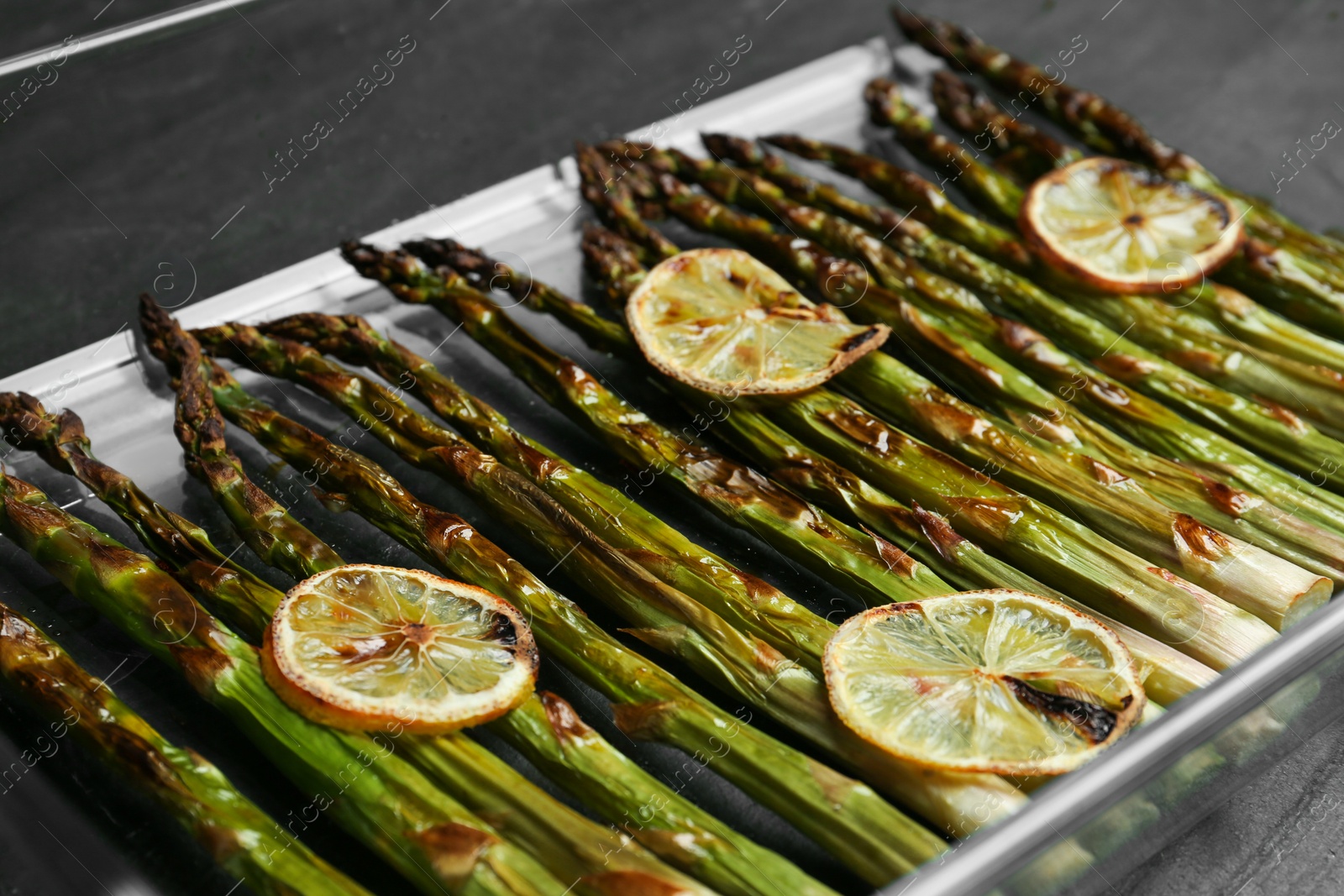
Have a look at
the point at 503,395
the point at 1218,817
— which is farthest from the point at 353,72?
the point at 1218,817

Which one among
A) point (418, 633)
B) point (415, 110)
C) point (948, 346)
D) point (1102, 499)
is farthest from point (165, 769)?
point (415, 110)

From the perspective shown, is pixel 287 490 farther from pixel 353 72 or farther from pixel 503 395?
pixel 353 72

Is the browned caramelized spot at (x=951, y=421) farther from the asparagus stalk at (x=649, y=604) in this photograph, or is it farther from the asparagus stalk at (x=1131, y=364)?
the asparagus stalk at (x=649, y=604)

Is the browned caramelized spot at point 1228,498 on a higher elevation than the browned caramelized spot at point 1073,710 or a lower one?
lower

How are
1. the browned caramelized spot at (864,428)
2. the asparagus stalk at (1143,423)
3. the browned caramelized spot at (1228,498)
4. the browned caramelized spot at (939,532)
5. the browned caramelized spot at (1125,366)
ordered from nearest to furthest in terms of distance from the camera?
the browned caramelized spot at (939,532), the browned caramelized spot at (1228,498), the asparagus stalk at (1143,423), the browned caramelized spot at (864,428), the browned caramelized spot at (1125,366)

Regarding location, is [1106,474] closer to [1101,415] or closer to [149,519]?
[1101,415]

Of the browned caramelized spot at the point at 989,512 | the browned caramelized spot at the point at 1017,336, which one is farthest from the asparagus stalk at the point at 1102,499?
the browned caramelized spot at the point at 1017,336
